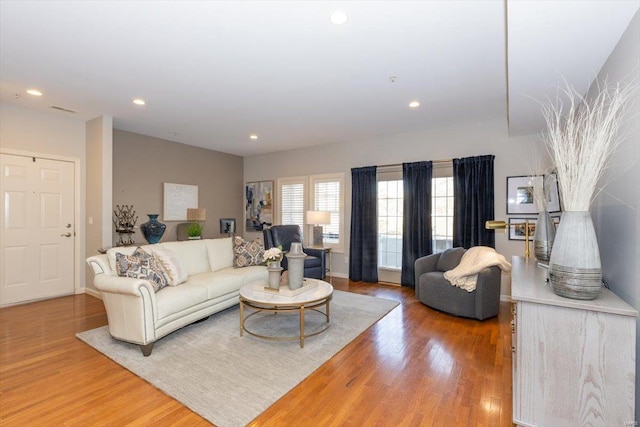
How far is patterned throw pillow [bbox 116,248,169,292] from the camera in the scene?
2.90 m

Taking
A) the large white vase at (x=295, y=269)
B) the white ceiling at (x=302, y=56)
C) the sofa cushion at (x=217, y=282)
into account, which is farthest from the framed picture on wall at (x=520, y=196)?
the sofa cushion at (x=217, y=282)

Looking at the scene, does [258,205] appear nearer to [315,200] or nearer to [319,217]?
[315,200]

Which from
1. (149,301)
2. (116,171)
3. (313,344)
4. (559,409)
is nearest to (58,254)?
(116,171)

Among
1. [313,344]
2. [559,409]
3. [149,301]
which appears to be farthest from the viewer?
[313,344]

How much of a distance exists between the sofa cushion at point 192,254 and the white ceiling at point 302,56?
6.09 ft

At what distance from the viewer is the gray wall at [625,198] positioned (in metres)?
1.64

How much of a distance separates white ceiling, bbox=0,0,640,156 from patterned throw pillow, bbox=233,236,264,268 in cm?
191

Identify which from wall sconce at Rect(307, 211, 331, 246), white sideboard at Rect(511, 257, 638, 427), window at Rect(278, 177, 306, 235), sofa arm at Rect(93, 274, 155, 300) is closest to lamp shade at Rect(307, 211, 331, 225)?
wall sconce at Rect(307, 211, 331, 246)

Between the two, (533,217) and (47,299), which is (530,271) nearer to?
(533,217)

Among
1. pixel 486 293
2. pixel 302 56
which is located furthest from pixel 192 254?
pixel 486 293

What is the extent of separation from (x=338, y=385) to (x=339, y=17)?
2725mm

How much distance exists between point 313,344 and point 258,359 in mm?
564

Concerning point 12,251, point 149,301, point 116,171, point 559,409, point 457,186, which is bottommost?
point 559,409

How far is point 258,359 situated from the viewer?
2.62m
